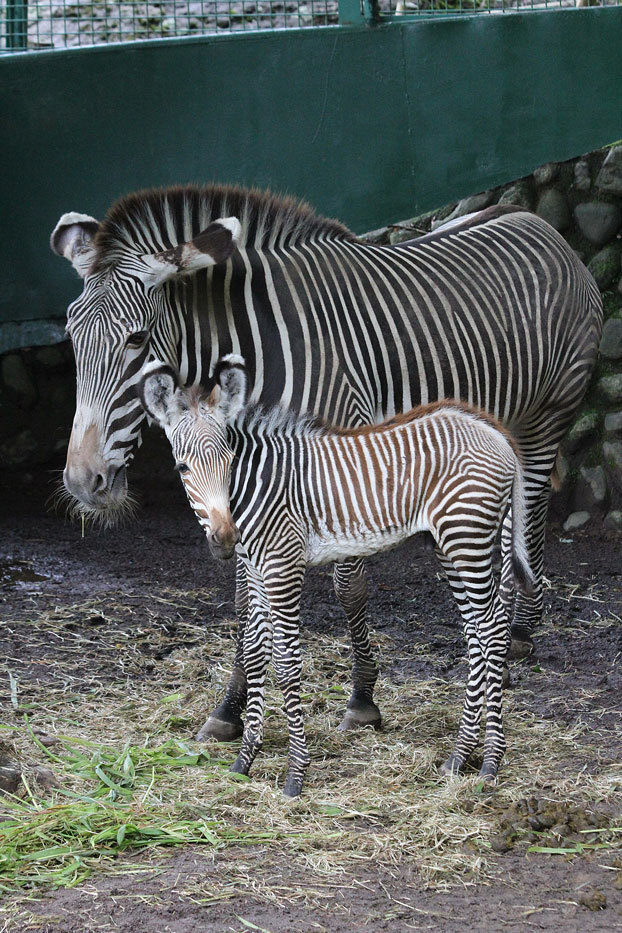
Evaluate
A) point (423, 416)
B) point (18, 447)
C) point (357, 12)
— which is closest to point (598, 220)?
point (357, 12)

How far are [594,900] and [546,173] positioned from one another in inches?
255

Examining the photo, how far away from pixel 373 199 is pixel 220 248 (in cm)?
330

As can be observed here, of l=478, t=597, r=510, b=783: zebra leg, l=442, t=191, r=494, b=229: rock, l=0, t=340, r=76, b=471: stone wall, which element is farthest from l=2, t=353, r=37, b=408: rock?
l=478, t=597, r=510, b=783: zebra leg

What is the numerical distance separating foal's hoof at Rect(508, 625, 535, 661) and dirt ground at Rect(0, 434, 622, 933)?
0.07 m

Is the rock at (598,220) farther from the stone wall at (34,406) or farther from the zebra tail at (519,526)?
the stone wall at (34,406)

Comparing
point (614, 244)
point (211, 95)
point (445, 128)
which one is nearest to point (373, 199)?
point (445, 128)

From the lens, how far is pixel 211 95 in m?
7.92

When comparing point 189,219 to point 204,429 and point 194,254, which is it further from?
point 204,429

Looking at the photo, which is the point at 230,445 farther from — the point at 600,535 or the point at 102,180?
the point at 600,535

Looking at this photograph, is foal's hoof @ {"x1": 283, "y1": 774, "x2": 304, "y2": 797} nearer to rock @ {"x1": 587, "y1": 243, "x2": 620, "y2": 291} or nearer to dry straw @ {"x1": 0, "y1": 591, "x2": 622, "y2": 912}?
dry straw @ {"x1": 0, "y1": 591, "x2": 622, "y2": 912}

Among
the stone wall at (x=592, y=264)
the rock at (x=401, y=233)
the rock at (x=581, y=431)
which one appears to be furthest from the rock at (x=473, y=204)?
the rock at (x=581, y=431)

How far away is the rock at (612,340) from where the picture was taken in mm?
8445

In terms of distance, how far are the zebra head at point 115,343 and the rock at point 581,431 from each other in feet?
14.7

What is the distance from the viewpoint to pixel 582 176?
27.9ft
